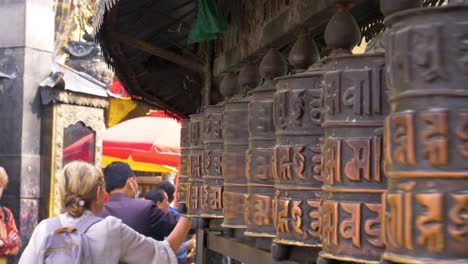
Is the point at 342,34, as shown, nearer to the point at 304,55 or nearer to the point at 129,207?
the point at 304,55

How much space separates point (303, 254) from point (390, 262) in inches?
33.3

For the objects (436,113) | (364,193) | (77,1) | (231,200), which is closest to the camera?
(436,113)

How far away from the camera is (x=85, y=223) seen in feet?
9.12

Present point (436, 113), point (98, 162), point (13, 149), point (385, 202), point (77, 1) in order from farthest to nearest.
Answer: point (77, 1)
point (98, 162)
point (13, 149)
point (385, 202)
point (436, 113)

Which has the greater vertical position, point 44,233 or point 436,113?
point 436,113

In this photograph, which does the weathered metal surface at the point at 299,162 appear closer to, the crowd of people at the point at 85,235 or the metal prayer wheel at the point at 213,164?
the crowd of people at the point at 85,235

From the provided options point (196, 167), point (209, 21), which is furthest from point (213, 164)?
point (209, 21)

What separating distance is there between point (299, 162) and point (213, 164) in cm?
142

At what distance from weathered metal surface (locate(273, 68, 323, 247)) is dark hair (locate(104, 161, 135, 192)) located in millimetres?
1564

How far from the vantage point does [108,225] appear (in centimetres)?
279

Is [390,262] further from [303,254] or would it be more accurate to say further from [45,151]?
A: [45,151]

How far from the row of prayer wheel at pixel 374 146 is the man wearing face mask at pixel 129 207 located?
955mm

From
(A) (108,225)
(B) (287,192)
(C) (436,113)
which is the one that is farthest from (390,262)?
(A) (108,225)

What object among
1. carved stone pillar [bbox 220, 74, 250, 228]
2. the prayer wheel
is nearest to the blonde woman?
carved stone pillar [bbox 220, 74, 250, 228]
